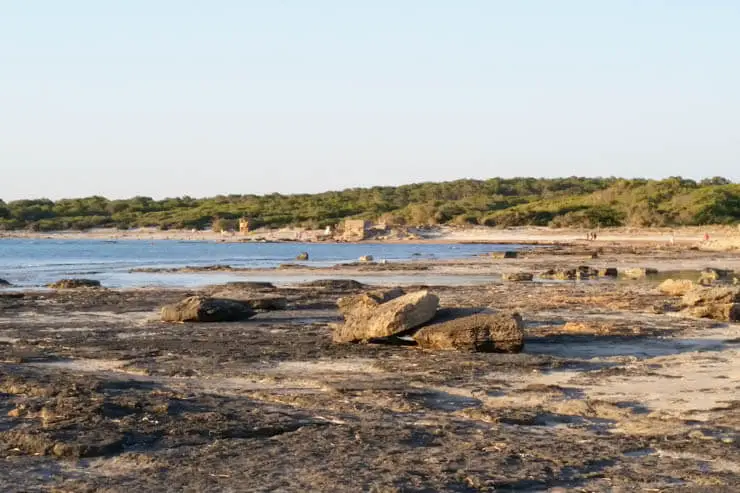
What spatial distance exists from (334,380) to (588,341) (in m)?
5.23

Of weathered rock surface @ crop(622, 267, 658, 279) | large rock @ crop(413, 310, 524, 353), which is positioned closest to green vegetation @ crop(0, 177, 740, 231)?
weathered rock surface @ crop(622, 267, 658, 279)

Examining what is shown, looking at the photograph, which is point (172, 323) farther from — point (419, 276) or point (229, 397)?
point (419, 276)

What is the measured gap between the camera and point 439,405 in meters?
10.6

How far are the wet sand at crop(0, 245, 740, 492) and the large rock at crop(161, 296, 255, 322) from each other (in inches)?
17.6

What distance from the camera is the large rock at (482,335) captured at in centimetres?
1441

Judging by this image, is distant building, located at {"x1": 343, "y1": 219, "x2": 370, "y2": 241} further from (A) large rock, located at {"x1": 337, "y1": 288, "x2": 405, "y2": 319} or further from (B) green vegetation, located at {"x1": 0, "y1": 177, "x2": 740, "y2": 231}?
(A) large rock, located at {"x1": 337, "y1": 288, "x2": 405, "y2": 319}

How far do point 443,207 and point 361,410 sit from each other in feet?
308

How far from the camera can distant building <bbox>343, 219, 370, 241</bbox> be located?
82062mm

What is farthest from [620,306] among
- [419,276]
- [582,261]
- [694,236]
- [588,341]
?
[694,236]

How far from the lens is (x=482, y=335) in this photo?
14.5m

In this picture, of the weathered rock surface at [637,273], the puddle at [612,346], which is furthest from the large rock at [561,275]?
the puddle at [612,346]

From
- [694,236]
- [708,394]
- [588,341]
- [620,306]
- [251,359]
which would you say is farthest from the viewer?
[694,236]

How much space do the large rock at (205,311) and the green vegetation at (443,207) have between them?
6639 cm

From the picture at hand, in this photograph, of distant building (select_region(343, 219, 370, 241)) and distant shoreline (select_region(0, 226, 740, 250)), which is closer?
distant shoreline (select_region(0, 226, 740, 250))
